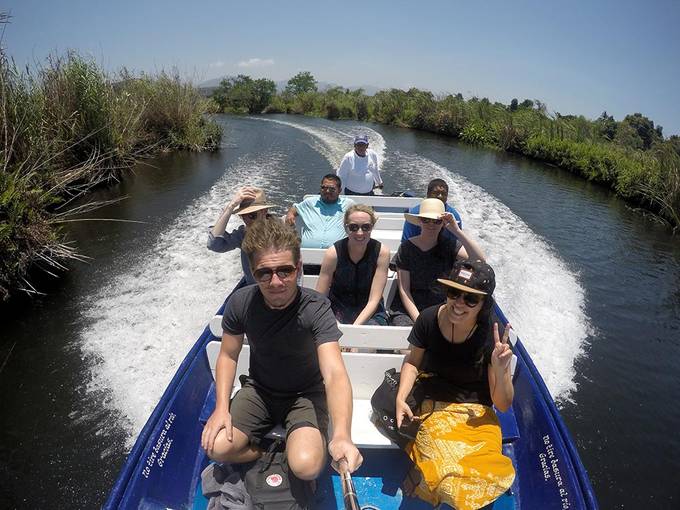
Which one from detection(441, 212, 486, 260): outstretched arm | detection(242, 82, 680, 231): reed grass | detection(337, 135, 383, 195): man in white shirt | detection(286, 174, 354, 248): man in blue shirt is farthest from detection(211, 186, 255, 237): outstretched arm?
detection(242, 82, 680, 231): reed grass

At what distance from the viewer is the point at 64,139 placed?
925 centimetres

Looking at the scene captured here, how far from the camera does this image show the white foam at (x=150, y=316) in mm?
3654

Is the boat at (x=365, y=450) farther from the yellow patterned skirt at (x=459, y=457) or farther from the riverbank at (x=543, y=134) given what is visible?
the riverbank at (x=543, y=134)

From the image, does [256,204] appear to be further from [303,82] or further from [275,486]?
[303,82]

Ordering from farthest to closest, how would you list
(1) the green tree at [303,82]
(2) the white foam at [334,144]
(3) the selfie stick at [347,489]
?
(1) the green tree at [303,82] → (2) the white foam at [334,144] → (3) the selfie stick at [347,489]

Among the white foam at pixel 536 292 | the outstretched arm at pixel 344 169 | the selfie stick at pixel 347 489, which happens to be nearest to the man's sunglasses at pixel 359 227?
the selfie stick at pixel 347 489

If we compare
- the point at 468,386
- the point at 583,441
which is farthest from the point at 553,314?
the point at 468,386

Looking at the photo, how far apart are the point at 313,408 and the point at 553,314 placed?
427 cm

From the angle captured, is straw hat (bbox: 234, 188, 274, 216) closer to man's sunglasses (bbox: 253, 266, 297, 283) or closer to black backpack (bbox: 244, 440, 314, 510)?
man's sunglasses (bbox: 253, 266, 297, 283)

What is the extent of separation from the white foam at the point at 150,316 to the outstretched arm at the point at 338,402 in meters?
2.25

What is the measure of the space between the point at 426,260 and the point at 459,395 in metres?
1.38

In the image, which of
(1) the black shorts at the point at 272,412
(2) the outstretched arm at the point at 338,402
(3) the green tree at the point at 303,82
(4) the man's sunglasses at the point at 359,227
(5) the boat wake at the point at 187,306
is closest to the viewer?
(2) the outstretched arm at the point at 338,402

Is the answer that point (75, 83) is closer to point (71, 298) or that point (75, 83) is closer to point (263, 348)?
point (71, 298)

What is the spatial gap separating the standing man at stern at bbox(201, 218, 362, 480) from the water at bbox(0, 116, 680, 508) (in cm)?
165
